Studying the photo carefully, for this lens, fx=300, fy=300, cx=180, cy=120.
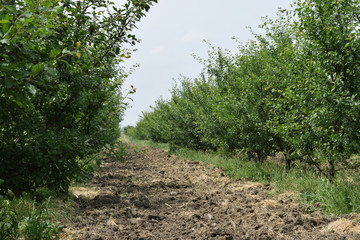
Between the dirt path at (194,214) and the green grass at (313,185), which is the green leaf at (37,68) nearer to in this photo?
the dirt path at (194,214)

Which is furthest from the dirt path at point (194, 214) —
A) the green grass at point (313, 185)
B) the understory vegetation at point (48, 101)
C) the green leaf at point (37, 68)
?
the green leaf at point (37, 68)

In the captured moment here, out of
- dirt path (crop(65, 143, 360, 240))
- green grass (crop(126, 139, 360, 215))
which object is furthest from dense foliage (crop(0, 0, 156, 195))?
green grass (crop(126, 139, 360, 215))

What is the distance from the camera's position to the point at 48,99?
3309 mm

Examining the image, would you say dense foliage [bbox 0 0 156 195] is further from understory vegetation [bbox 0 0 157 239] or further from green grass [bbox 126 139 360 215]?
green grass [bbox 126 139 360 215]

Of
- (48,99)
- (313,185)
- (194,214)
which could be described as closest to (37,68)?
(48,99)

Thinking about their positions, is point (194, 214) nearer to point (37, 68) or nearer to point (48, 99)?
point (48, 99)

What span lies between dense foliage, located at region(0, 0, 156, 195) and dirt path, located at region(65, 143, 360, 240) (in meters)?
1.02

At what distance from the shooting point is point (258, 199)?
6316 mm

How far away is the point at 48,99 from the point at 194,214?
342cm

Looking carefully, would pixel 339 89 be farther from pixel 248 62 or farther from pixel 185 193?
pixel 248 62

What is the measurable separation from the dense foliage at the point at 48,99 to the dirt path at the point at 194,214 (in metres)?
1.02

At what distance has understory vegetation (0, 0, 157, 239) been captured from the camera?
2176mm

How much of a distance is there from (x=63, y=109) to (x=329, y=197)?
4.66 meters

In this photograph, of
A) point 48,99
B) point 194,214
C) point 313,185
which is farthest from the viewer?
point 313,185
